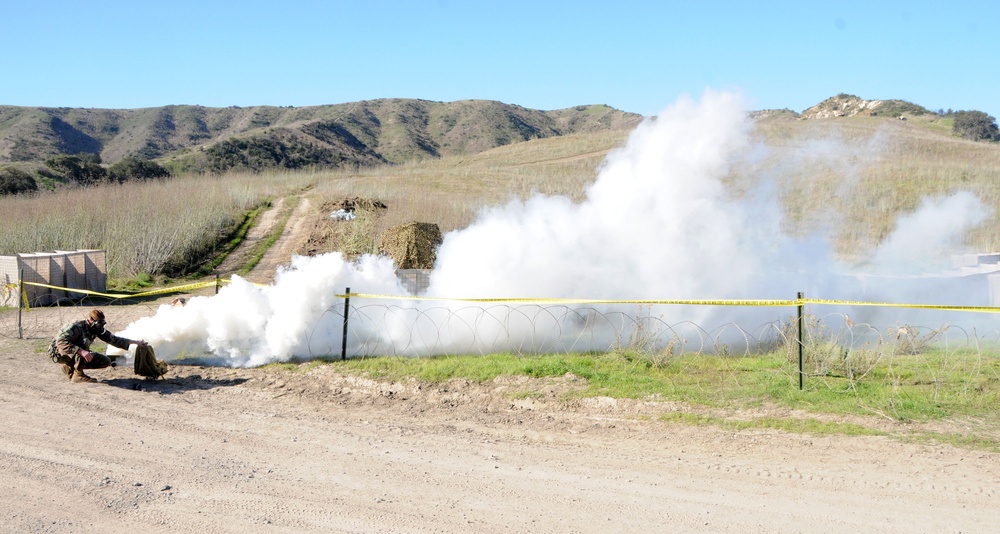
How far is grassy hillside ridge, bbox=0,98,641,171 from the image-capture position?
299ft

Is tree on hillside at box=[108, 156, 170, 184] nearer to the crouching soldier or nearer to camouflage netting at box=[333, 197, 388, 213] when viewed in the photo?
camouflage netting at box=[333, 197, 388, 213]

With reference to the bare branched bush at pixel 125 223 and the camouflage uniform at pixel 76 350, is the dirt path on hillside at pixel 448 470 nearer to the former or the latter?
the camouflage uniform at pixel 76 350

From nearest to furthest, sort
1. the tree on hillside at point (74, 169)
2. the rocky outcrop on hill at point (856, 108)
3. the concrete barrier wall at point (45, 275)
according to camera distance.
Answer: the concrete barrier wall at point (45, 275) < the tree on hillside at point (74, 169) < the rocky outcrop on hill at point (856, 108)

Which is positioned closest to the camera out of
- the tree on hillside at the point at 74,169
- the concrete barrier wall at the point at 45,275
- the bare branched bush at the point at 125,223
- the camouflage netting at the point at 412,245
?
the concrete barrier wall at the point at 45,275

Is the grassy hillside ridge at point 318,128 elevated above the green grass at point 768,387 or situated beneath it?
elevated above

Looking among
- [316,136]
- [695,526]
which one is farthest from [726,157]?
[316,136]

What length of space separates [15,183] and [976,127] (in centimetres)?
6365

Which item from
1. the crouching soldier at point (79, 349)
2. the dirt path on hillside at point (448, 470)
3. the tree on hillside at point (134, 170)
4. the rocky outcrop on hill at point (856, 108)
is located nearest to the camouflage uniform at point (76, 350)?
the crouching soldier at point (79, 349)

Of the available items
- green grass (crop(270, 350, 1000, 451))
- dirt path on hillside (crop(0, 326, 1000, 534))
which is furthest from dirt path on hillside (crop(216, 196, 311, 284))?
dirt path on hillside (crop(0, 326, 1000, 534))

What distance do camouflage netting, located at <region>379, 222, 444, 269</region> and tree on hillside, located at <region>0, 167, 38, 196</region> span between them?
2845 centimetres

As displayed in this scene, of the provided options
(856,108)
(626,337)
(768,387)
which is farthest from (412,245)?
(856,108)

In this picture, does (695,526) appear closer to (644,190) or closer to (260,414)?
(260,414)

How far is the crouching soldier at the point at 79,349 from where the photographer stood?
11.4 m

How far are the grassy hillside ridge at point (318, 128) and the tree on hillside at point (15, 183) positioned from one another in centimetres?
3519
